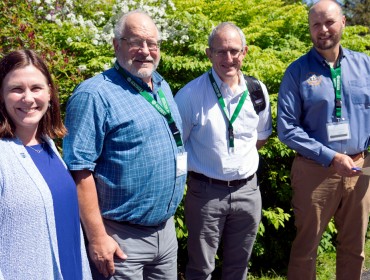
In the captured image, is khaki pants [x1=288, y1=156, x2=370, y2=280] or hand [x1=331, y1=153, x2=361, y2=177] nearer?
hand [x1=331, y1=153, x2=361, y2=177]

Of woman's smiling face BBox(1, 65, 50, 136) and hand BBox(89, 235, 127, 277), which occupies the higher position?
woman's smiling face BBox(1, 65, 50, 136)

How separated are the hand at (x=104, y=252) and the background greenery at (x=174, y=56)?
1.57 metres

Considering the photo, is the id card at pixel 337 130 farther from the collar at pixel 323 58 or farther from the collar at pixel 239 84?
the collar at pixel 239 84

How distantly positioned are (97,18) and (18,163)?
450cm

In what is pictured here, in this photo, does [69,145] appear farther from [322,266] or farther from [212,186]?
[322,266]

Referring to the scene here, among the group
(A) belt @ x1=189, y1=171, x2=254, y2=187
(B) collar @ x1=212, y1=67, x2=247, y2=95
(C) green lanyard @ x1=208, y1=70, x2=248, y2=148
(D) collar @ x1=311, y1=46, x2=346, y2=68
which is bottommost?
(A) belt @ x1=189, y1=171, x2=254, y2=187

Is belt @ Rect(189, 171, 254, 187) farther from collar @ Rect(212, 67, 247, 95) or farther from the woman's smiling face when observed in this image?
the woman's smiling face

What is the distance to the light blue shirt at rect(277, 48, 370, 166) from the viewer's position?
4090 mm

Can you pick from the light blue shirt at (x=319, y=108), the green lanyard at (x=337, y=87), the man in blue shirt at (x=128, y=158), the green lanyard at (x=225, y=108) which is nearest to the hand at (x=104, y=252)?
the man in blue shirt at (x=128, y=158)

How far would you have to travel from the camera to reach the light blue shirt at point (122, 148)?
289 centimetres

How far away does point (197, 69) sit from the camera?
5121 millimetres

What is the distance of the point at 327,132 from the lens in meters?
4.10

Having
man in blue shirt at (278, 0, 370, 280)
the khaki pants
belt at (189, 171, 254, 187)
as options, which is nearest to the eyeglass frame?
man in blue shirt at (278, 0, 370, 280)

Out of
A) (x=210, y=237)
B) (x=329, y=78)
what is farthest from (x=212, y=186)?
(x=329, y=78)
